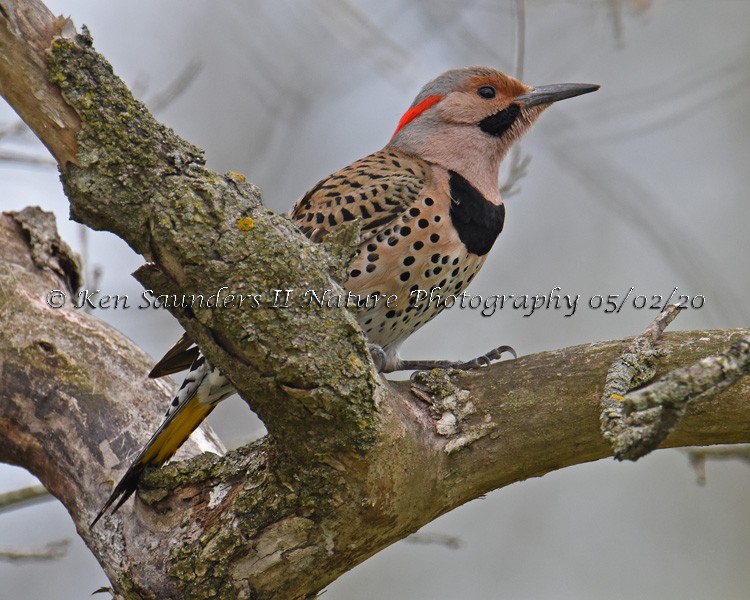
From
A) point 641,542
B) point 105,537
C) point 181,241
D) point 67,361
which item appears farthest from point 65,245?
point 641,542

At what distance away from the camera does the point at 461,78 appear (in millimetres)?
4195

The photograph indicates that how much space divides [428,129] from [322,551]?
2.27 m

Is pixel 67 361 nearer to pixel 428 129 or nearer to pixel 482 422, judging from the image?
pixel 482 422

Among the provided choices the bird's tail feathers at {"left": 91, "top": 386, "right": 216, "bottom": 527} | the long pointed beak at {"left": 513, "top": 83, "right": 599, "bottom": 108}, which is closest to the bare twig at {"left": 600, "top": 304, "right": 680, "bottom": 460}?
the bird's tail feathers at {"left": 91, "top": 386, "right": 216, "bottom": 527}

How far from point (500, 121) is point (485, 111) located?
0.09m

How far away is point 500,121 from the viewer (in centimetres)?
411

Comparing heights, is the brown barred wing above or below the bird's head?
below

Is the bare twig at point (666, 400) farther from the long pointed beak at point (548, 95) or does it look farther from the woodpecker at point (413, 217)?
the long pointed beak at point (548, 95)

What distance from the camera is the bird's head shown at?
4.07m

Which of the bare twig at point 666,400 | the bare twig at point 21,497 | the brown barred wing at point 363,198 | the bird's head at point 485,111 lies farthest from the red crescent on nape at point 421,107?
the bare twig at point 666,400

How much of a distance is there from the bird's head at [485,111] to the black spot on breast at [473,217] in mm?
412

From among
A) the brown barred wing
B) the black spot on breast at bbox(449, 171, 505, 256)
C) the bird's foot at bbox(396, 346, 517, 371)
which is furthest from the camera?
the black spot on breast at bbox(449, 171, 505, 256)

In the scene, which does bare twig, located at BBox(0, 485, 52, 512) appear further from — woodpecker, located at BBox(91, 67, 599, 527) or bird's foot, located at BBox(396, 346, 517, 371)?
bird's foot, located at BBox(396, 346, 517, 371)

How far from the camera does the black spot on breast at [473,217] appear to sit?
3.48 meters
